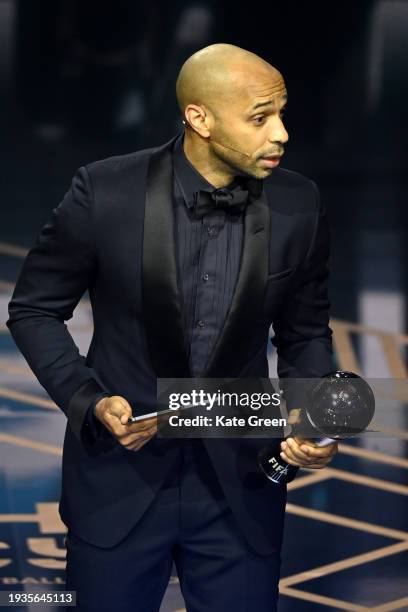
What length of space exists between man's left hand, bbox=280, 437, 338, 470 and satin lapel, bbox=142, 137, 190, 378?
27 cm

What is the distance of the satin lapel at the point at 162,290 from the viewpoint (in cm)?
320

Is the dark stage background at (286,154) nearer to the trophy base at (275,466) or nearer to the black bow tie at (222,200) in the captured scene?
the trophy base at (275,466)

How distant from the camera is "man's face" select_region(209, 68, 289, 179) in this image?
10.3ft

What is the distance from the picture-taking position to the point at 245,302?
3.22 meters

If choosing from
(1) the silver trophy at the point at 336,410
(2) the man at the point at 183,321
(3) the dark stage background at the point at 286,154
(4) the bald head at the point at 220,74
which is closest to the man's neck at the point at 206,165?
(2) the man at the point at 183,321

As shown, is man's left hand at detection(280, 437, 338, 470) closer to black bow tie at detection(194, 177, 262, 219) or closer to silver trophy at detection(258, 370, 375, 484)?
silver trophy at detection(258, 370, 375, 484)

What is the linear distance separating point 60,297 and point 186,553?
65 centimetres

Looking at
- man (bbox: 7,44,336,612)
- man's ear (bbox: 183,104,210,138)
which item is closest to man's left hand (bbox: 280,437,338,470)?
man (bbox: 7,44,336,612)

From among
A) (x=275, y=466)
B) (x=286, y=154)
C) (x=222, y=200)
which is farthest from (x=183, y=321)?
(x=286, y=154)

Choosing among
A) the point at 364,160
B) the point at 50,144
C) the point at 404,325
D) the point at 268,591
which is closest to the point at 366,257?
the point at 404,325

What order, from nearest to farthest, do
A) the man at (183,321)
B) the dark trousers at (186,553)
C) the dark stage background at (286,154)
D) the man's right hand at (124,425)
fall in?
the man's right hand at (124,425), the man at (183,321), the dark trousers at (186,553), the dark stage background at (286,154)

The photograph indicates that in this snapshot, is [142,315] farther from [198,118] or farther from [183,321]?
[198,118]

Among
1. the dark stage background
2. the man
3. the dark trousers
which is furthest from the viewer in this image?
the dark stage background

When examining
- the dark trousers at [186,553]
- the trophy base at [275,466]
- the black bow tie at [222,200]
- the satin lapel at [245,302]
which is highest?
the black bow tie at [222,200]
